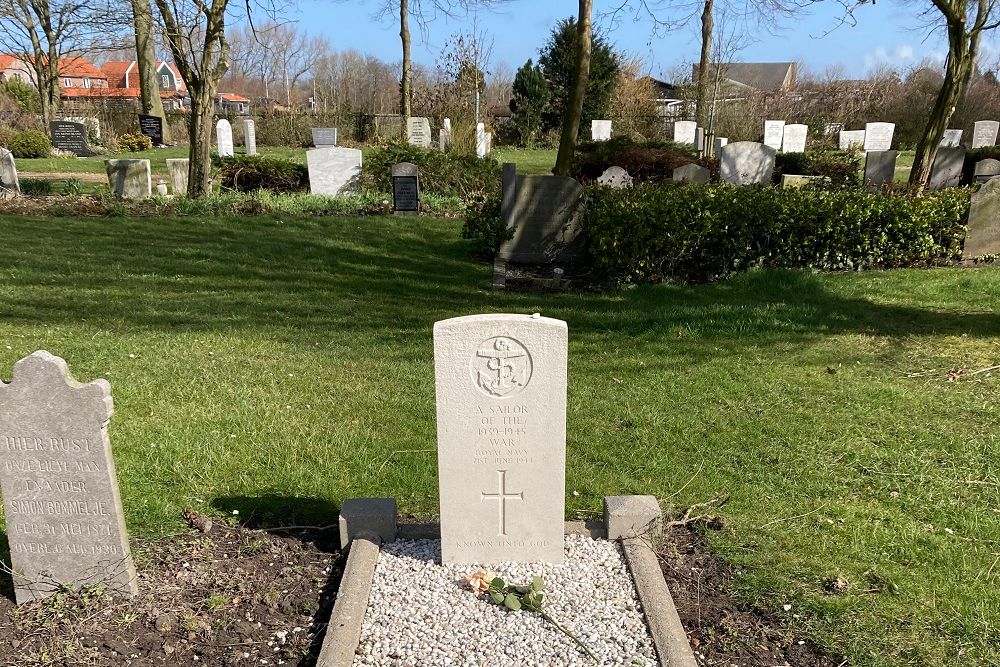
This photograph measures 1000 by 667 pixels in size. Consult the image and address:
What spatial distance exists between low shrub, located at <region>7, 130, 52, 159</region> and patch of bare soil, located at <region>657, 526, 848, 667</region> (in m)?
28.6

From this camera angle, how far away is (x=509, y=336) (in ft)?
11.6

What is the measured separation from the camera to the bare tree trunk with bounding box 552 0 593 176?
1422cm

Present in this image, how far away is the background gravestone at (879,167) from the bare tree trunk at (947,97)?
4.48 m

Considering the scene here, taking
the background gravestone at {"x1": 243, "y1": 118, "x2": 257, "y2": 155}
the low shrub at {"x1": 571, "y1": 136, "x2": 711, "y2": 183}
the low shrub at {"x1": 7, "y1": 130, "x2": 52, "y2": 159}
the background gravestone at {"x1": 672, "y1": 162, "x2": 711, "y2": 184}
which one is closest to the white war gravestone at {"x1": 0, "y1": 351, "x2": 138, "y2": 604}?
the background gravestone at {"x1": 672, "y1": 162, "x2": 711, "y2": 184}

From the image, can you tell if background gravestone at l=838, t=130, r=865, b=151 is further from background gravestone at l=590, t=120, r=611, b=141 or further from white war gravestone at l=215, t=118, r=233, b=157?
white war gravestone at l=215, t=118, r=233, b=157

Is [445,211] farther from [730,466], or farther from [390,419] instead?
[730,466]

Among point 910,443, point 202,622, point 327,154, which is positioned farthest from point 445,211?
point 202,622

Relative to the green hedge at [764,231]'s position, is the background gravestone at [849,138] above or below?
above

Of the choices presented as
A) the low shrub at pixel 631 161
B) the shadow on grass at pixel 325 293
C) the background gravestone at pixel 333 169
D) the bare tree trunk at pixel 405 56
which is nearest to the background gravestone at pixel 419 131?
the bare tree trunk at pixel 405 56

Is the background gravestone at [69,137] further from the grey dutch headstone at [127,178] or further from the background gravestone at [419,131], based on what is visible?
the grey dutch headstone at [127,178]

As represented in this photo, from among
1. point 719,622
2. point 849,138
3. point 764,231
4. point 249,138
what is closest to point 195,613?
point 719,622

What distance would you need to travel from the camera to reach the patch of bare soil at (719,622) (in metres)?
3.16

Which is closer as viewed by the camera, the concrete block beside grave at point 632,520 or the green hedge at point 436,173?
the concrete block beside grave at point 632,520

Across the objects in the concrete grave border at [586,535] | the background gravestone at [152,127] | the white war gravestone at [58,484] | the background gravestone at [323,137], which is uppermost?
the background gravestone at [152,127]
